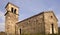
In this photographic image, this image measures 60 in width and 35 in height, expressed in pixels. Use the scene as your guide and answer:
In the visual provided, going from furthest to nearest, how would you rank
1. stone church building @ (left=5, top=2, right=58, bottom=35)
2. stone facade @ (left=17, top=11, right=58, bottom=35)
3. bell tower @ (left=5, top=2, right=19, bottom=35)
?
bell tower @ (left=5, top=2, right=19, bottom=35) → stone church building @ (left=5, top=2, right=58, bottom=35) → stone facade @ (left=17, top=11, right=58, bottom=35)

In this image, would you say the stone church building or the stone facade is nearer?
the stone facade

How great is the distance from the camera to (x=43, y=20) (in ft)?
67.2

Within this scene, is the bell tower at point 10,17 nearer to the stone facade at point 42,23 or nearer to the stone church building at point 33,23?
the stone church building at point 33,23

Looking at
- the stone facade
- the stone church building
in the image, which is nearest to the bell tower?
the stone church building

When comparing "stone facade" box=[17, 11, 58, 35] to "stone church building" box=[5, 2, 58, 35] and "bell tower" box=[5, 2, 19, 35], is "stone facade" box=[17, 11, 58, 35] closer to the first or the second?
"stone church building" box=[5, 2, 58, 35]

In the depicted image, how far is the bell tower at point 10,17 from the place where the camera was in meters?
26.0

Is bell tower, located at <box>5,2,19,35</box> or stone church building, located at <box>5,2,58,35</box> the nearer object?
stone church building, located at <box>5,2,58,35</box>

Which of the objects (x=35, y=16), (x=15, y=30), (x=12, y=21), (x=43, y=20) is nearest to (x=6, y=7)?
(x=12, y=21)

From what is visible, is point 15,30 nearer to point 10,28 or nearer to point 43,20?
point 10,28

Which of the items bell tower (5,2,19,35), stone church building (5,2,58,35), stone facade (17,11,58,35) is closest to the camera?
stone facade (17,11,58,35)

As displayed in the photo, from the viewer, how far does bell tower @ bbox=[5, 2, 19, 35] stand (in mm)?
25994

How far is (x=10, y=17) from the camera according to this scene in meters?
26.6

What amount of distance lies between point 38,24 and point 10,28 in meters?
7.73

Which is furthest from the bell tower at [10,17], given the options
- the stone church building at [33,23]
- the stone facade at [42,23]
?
the stone facade at [42,23]
